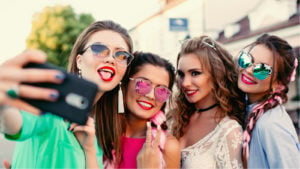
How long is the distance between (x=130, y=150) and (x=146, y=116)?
268 mm

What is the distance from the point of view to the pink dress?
2.44 meters

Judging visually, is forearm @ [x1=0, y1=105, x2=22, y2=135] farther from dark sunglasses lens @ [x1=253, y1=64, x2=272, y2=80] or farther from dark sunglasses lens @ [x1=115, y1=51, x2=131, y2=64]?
dark sunglasses lens @ [x1=253, y1=64, x2=272, y2=80]

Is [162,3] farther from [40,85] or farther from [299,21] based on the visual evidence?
[40,85]

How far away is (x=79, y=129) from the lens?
1.54 meters

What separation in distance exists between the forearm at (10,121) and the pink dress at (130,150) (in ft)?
4.08

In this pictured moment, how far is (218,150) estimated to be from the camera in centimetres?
256

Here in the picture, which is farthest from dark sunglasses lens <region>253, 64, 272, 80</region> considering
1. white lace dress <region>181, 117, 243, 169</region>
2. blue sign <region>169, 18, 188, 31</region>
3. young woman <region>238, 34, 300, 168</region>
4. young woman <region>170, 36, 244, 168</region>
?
blue sign <region>169, 18, 188, 31</region>

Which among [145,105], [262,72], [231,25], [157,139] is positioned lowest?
[157,139]

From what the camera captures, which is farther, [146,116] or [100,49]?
[146,116]

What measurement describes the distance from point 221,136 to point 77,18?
31.7 metres

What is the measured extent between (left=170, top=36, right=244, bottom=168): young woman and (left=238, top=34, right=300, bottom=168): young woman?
0.12 metres

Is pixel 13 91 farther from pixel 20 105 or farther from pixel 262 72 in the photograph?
pixel 262 72

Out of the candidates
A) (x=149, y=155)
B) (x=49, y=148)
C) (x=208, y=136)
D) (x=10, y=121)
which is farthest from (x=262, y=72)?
(x=10, y=121)

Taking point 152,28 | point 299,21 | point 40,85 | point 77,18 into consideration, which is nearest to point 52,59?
point 77,18
